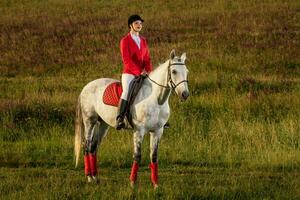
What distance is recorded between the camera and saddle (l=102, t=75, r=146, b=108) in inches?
452

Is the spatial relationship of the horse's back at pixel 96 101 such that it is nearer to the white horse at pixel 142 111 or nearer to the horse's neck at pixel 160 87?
the white horse at pixel 142 111

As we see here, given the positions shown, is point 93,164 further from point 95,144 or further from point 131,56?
point 131,56

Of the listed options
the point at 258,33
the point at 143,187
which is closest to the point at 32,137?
the point at 143,187

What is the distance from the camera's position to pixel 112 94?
1218 cm

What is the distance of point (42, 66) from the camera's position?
29891 mm

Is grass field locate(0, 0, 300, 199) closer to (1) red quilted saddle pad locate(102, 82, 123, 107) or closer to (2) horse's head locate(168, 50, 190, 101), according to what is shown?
(1) red quilted saddle pad locate(102, 82, 123, 107)

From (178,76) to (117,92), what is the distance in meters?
1.79

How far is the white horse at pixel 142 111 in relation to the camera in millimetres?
10781

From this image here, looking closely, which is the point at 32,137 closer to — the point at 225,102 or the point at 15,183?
the point at 15,183

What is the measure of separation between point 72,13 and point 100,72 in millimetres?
16131

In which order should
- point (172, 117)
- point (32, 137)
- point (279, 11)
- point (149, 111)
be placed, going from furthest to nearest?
point (279, 11) → point (172, 117) → point (32, 137) → point (149, 111)

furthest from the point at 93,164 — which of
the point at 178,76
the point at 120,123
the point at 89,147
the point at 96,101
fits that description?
the point at 178,76

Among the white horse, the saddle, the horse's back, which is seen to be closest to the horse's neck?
the white horse

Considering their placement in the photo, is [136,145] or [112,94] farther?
[112,94]
